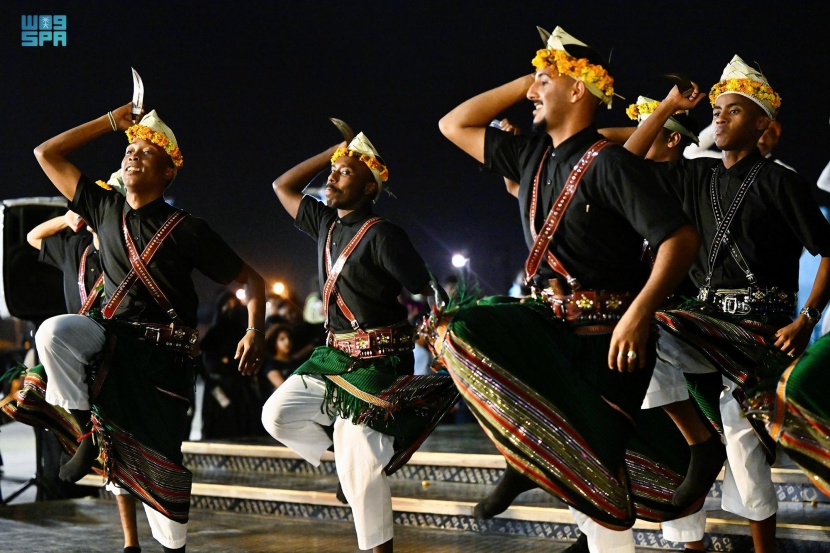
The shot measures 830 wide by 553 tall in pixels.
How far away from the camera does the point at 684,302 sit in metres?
3.38

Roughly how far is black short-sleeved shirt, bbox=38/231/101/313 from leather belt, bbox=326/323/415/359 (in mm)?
1685

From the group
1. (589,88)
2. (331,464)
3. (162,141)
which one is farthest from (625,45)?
(589,88)

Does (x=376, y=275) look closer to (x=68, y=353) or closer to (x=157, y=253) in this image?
(x=157, y=253)

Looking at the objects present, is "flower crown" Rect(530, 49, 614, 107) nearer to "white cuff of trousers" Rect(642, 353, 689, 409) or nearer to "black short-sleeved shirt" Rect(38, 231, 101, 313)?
"white cuff of trousers" Rect(642, 353, 689, 409)

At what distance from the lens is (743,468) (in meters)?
3.42

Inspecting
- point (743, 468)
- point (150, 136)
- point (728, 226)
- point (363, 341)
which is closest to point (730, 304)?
point (728, 226)

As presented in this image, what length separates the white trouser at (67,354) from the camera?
141 inches

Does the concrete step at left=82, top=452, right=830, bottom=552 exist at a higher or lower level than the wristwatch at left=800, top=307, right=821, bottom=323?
lower

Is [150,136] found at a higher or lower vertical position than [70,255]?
higher

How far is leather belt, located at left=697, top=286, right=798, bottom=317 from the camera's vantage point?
10.9 ft

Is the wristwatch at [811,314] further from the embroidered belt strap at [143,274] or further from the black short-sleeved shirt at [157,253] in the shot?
the embroidered belt strap at [143,274]

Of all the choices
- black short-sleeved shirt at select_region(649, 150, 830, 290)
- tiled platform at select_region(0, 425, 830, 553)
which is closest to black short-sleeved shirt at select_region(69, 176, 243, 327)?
tiled platform at select_region(0, 425, 830, 553)

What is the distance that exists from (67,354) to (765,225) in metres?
2.68

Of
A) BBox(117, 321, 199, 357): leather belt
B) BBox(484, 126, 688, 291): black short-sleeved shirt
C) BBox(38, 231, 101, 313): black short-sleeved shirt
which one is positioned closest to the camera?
BBox(484, 126, 688, 291): black short-sleeved shirt
